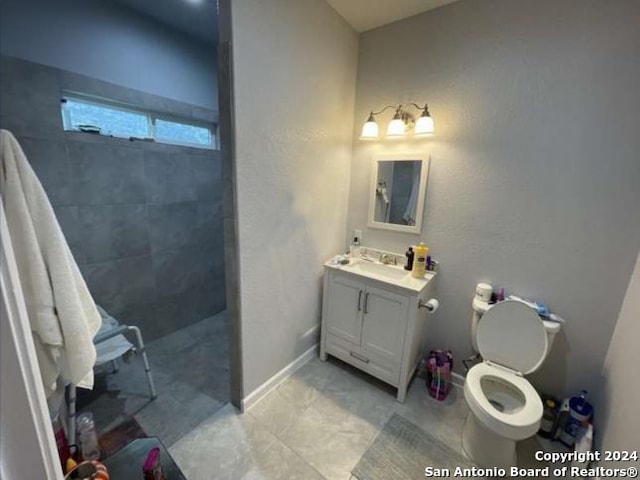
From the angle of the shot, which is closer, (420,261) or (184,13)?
(420,261)

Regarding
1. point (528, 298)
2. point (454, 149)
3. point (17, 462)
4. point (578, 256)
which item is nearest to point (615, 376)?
point (528, 298)

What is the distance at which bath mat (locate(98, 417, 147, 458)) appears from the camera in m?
1.26

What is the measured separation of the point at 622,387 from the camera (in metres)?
1.29

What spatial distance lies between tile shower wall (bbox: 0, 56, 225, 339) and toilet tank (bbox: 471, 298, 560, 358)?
7.61ft

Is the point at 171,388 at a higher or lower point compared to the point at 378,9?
lower

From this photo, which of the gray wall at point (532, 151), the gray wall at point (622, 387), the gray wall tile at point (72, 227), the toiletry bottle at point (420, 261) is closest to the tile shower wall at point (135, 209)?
the gray wall tile at point (72, 227)

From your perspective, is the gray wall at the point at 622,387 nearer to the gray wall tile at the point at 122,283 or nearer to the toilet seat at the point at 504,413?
the toilet seat at the point at 504,413

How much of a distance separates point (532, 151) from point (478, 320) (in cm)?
108

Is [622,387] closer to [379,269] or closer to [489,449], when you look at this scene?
[489,449]

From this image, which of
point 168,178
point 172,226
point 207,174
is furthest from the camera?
point 207,174

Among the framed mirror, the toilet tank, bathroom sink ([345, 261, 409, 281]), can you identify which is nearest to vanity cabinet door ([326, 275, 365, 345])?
bathroom sink ([345, 261, 409, 281])

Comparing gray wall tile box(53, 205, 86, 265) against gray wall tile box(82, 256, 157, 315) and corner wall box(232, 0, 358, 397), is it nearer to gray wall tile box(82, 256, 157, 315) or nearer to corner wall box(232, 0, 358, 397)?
gray wall tile box(82, 256, 157, 315)

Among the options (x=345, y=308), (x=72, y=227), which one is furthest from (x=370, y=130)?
(x=72, y=227)

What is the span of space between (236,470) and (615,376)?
200 centimetres
